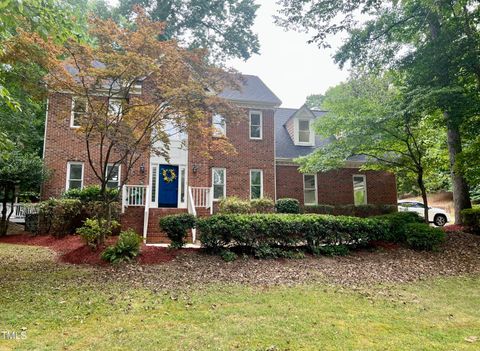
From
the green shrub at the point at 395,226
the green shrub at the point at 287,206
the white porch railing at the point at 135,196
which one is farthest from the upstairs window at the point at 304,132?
the white porch railing at the point at 135,196

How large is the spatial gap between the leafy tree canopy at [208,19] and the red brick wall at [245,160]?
5.93 metres

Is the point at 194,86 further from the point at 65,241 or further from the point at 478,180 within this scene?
the point at 478,180

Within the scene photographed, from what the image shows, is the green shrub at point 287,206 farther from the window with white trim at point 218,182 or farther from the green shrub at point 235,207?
the window with white trim at point 218,182

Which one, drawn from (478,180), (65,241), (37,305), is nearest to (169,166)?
(65,241)

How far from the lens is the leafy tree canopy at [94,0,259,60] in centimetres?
1839

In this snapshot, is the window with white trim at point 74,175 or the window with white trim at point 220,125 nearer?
the window with white trim at point 220,125

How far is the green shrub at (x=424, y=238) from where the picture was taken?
329 inches

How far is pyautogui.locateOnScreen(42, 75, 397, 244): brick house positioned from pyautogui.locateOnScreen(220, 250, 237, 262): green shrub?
3.45 meters

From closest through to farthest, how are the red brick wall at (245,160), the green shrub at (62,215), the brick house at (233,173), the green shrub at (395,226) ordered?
the green shrub at (395,226)
the green shrub at (62,215)
the brick house at (233,173)
the red brick wall at (245,160)

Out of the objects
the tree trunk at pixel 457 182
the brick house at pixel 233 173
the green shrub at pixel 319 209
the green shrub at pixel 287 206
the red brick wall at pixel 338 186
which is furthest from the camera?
the red brick wall at pixel 338 186

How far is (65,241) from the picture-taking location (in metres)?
9.73

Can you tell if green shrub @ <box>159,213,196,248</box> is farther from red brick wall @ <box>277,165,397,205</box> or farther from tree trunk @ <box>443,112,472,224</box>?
tree trunk @ <box>443,112,472,224</box>

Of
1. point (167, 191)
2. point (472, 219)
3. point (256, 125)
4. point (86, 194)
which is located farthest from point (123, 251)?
point (472, 219)

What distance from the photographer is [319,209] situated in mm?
15375
